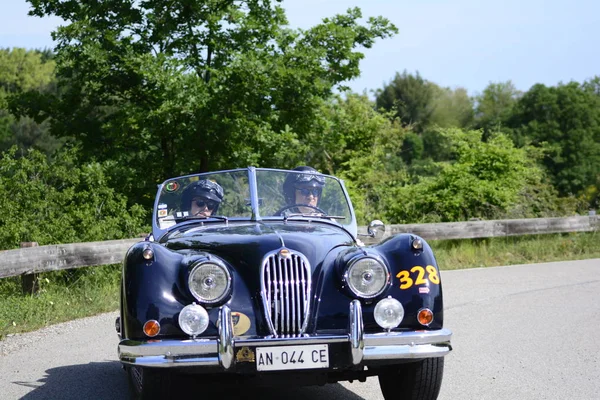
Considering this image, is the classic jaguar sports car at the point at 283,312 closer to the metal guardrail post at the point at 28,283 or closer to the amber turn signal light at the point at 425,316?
the amber turn signal light at the point at 425,316

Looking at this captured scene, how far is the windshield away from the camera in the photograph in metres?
6.64

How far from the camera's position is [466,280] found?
42.9 ft

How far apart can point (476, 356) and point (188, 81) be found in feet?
41.0

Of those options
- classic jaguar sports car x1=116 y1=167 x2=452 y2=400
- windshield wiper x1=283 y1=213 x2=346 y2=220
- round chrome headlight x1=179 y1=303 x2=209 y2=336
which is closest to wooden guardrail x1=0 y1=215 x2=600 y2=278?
windshield wiper x1=283 y1=213 x2=346 y2=220

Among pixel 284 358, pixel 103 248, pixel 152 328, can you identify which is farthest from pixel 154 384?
pixel 103 248

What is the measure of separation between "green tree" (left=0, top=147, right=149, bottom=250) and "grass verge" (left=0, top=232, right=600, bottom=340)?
4.77 ft

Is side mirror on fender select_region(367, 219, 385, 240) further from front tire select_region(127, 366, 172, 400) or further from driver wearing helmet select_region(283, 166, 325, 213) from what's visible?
front tire select_region(127, 366, 172, 400)

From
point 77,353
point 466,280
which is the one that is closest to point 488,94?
point 466,280

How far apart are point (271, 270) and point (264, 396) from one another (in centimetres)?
137

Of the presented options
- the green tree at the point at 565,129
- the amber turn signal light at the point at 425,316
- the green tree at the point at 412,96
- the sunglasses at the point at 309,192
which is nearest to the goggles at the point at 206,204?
the sunglasses at the point at 309,192

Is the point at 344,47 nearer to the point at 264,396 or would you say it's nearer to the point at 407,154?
the point at 264,396

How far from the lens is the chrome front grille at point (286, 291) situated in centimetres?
507

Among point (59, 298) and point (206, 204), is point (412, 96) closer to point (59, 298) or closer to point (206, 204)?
point (59, 298)

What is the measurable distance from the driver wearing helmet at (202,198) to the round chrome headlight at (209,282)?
1.71 meters
